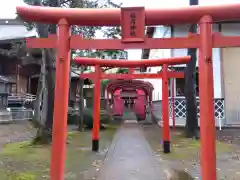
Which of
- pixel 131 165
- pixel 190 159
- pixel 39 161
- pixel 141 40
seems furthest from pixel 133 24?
pixel 190 159

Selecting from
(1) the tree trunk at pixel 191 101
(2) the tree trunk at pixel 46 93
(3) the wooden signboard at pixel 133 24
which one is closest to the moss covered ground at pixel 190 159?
(1) the tree trunk at pixel 191 101

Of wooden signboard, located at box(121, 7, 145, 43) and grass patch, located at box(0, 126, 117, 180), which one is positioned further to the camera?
grass patch, located at box(0, 126, 117, 180)

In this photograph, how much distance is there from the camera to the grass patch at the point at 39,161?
7.25 m

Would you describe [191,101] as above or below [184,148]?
above

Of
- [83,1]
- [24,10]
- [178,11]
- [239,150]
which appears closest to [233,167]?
[239,150]

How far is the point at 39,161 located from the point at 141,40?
4.80 metres

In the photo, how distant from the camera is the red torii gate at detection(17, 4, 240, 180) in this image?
5.45m

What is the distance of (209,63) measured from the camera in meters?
5.48

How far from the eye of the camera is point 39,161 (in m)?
8.77

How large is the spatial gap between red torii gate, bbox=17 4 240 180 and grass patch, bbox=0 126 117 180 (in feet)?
6.14

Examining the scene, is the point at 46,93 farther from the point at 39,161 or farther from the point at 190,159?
the point at 190,159

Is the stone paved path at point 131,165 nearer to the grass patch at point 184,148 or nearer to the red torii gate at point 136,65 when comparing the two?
the grass patch at point 184,148

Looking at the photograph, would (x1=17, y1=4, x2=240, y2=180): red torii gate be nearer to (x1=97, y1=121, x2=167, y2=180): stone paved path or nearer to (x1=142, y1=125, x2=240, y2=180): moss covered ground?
(x1=97, y1=121, x2=167, y2=180): stone paved path

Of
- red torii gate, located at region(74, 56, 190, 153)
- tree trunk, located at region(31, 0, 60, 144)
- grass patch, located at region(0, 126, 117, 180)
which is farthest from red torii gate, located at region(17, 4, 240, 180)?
tree trunk, located at region(31, 0, 60, 144)
